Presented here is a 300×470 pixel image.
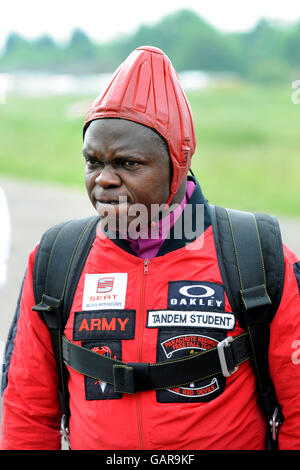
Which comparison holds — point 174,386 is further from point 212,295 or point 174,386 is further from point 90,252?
point 90,252

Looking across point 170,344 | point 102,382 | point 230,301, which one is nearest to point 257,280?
point 230,301

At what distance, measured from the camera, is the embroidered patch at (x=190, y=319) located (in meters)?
2.11

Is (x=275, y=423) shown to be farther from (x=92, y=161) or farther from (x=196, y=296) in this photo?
(x=92, y=161)

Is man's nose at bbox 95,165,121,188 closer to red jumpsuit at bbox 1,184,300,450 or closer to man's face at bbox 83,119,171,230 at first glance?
man's face at bbox 83,119,171,230

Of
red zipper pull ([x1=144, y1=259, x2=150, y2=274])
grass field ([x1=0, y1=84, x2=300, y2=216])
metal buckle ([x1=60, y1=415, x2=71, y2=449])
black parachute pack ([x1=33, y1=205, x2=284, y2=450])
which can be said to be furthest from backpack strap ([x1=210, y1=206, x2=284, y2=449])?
grass field ([x1=0, y1=84, x2=300, y2=216])

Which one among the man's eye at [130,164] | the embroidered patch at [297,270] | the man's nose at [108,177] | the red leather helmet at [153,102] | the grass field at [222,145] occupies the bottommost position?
the grass field at [222,145]

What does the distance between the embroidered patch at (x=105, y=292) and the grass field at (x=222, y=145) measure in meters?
8.60

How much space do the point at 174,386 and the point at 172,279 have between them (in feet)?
1.19

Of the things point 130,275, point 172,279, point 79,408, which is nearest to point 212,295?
point 172,279

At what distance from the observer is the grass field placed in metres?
13.0

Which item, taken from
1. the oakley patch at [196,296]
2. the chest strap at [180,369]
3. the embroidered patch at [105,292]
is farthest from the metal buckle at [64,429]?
the oakley patch at [196,296]

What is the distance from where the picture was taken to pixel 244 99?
23797 millimetres

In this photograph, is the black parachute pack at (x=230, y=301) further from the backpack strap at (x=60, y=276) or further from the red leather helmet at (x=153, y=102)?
the red leather helmet at (x=153, y=102)

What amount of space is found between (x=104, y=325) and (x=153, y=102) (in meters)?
0.78
